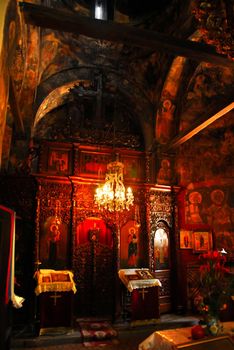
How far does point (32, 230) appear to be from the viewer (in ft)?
26.1

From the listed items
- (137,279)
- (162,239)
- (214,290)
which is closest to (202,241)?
(162,239)

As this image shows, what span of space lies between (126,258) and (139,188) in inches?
85.6

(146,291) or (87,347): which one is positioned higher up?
(146,291)

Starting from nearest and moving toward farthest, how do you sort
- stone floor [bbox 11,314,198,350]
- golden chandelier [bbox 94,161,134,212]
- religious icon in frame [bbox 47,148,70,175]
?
stone floor [bbox 11,314,198,350], golden chandelier [bbox 94,161,134,212], religious icon in frame [bbox 47,148,70,175]

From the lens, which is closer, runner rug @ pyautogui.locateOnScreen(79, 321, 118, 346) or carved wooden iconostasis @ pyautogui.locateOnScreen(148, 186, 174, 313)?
runner rug @ pyautogui.locateOnScreen(79, 321, 118, 346)

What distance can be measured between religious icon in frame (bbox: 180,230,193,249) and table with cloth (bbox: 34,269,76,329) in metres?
3.85

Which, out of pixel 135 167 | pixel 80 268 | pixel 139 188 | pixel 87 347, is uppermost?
pixel 135 167

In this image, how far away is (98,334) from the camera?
6793mm

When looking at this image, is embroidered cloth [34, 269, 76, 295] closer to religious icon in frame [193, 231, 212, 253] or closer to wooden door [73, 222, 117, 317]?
wooden door [73, 222, 117, 317]

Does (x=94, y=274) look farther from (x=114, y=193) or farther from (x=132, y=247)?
(x=114, y=193)

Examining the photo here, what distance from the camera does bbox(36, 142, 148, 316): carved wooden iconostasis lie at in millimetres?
8172

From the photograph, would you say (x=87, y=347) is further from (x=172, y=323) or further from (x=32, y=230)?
(x=32, y=230)

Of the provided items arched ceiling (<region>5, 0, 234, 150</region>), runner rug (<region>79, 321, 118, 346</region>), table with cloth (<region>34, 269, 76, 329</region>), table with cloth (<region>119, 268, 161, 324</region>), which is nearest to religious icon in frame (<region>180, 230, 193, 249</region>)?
table with cloth (<region>119, 268, 161, 324</region>)

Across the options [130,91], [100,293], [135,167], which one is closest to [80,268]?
[100,293]
